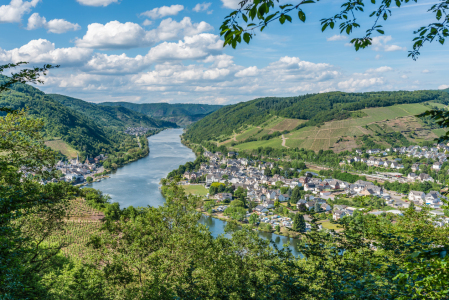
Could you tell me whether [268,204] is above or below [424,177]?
below

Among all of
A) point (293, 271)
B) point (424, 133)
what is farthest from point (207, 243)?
point (424, 133)

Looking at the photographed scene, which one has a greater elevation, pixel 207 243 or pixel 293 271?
pixel 293 271

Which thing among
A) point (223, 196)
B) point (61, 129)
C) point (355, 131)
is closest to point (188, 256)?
point (223, 196)

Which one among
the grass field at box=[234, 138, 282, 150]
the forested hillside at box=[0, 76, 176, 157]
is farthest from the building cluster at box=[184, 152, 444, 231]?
the forested hillside at box=[0, 76, 176, 157]

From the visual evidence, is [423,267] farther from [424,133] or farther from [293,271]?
[424,133]

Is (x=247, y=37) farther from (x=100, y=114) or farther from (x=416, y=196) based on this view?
(x=100, y=114)

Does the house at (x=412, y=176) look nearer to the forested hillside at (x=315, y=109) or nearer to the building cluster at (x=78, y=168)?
the forested hillside at (x=315, y=109)

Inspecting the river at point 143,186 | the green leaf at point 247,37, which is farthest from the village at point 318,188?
the green leaf at point 247,37
